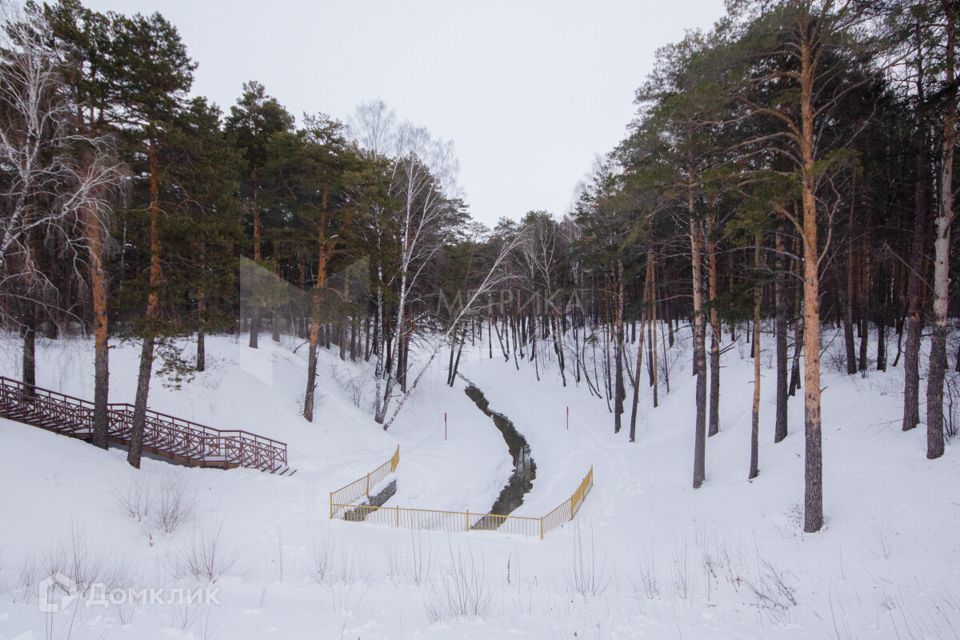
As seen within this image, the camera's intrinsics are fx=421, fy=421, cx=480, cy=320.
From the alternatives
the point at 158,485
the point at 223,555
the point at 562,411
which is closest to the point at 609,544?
the point at 223,555

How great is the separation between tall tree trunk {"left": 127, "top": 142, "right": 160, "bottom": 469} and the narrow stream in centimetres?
969

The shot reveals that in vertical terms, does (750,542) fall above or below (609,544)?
above

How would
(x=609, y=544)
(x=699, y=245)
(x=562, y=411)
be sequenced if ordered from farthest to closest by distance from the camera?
(x=562, y=411) < (x=699, y=245) < (x=609, y=544)

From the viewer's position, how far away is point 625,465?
16.8 meters

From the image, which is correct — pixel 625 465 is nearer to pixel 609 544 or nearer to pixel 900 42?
pixel 609 544

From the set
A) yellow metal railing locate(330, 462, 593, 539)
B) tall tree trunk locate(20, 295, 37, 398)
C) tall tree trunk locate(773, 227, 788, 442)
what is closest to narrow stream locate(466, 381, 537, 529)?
yellow metal railing locate(330, 462, 593, 539)

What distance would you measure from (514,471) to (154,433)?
13.2 m

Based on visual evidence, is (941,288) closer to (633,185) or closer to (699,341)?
(699,341)

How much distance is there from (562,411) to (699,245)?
16.2 meters

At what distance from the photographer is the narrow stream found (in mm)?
14814

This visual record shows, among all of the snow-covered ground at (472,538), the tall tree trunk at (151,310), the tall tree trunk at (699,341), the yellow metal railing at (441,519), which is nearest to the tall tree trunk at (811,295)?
the snow-covered ground at (472,538)

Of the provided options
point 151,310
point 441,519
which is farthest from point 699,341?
point 151,310

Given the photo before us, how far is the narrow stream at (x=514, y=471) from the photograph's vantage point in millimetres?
14814

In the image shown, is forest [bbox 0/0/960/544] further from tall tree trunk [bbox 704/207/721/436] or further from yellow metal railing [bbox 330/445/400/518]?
yellow metal railing [bbox 330/445/400/518]
